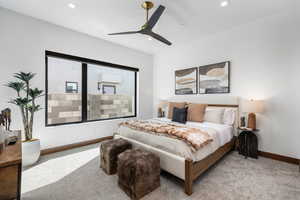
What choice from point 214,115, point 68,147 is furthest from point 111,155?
point 214,115

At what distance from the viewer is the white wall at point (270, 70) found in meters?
2.42

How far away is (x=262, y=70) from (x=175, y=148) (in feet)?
8.37

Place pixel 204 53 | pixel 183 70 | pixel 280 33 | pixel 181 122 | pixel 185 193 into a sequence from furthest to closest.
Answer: pixel 183 70
pixel 204 53
pixel 181 122
pixel 280 33
pixel 185 193

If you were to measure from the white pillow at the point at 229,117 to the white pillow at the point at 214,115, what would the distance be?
76mm

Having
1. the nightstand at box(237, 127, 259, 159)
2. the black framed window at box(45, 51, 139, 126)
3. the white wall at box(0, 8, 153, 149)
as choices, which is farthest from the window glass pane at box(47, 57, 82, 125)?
the nightstand at box(237, 127, 259, 159)

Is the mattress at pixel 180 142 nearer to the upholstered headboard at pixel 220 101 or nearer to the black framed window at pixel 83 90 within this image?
the upholstered headboard at pixel 220 101

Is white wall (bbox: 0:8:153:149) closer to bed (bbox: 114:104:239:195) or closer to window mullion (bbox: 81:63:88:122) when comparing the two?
window mullion (bbox: 81:63:88:122)

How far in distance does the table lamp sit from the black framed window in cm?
327

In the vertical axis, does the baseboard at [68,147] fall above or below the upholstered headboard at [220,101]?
below

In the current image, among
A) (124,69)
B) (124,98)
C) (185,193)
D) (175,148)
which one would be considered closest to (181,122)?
(175,148)

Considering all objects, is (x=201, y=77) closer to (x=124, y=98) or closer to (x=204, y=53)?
(x=204, y=53)

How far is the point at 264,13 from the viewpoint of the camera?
2562mm

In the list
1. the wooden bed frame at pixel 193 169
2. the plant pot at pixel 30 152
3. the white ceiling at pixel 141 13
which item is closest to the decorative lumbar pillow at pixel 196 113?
the wooden bed frame at pixel 193 169

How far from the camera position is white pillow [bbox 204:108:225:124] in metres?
2.97
